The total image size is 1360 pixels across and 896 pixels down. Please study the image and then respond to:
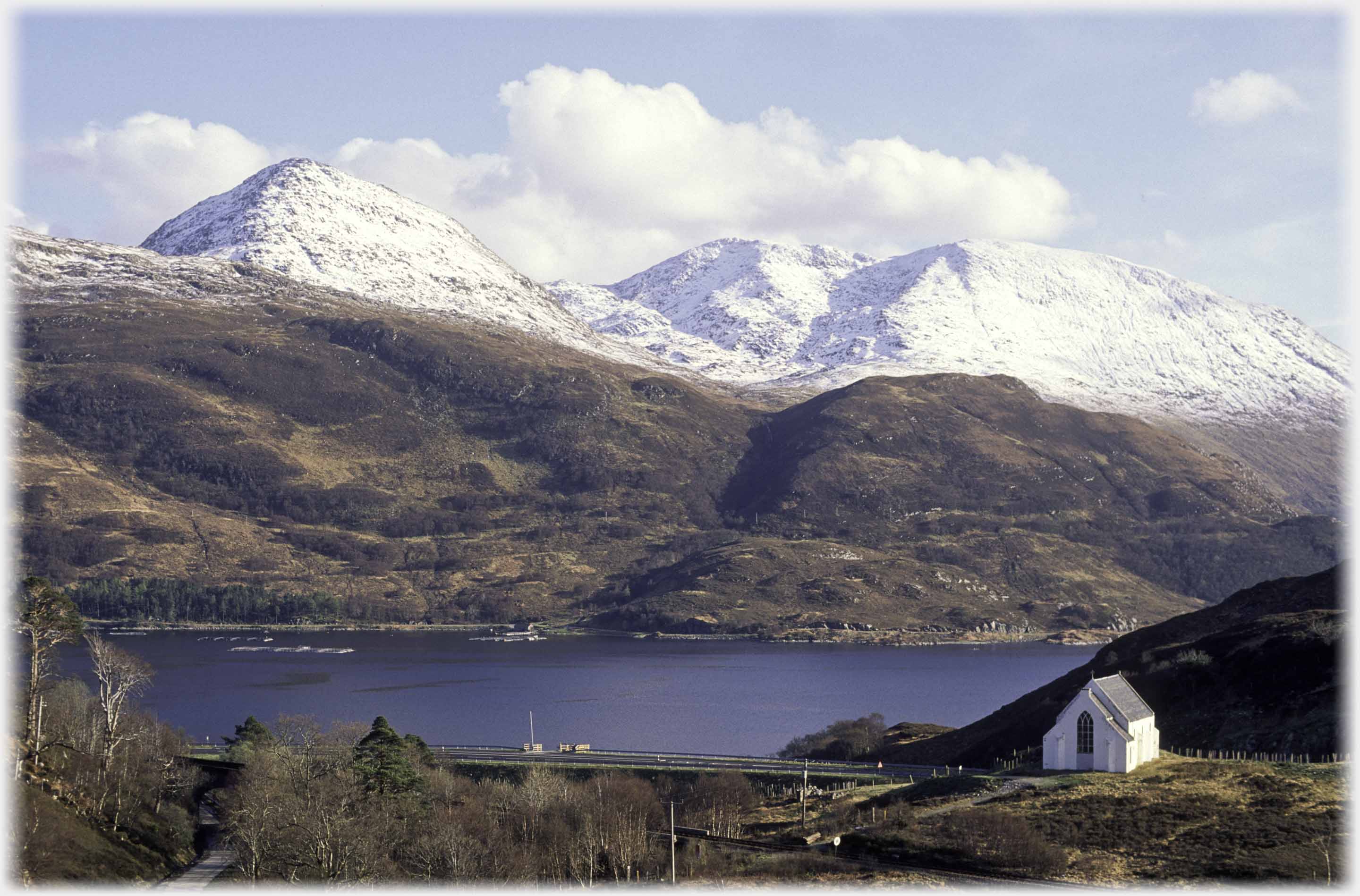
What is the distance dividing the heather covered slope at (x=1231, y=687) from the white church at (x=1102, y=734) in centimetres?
858

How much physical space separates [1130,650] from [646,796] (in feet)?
148

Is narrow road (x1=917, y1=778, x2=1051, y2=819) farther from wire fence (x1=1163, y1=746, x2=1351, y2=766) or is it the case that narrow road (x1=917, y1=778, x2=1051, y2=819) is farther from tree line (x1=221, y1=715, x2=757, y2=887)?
wire fence (x1=1163, y1=746, x2=1351, y2=766)

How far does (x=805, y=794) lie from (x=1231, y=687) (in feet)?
84.7

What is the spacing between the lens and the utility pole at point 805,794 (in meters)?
70.5

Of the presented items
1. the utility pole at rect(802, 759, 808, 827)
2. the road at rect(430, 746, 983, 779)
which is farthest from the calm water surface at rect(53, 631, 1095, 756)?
the utility pole at rect(802, 759, 808, 827)

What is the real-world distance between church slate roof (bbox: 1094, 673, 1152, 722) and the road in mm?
9212

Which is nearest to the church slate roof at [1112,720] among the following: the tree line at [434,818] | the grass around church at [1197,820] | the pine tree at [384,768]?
the grass around church at [1197,820]

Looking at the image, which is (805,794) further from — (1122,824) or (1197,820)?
(1197,820)

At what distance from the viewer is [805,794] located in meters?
77.8

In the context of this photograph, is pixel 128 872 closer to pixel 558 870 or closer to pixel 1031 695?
pixel 558 870

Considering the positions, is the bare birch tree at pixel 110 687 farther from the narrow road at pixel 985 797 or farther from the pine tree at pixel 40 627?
the narrow road at pixel 985 797

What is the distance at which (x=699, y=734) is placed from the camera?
132875mm

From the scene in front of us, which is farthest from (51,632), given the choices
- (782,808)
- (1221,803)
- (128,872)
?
(1221,803)

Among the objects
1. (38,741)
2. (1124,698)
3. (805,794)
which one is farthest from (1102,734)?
(38,741)
